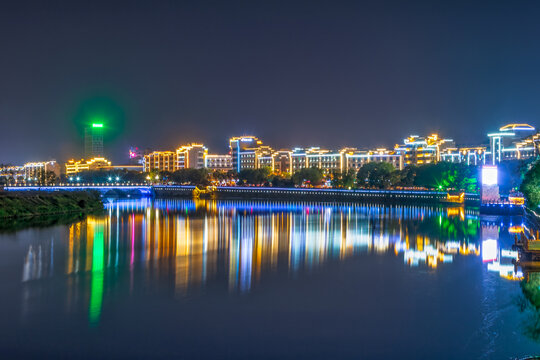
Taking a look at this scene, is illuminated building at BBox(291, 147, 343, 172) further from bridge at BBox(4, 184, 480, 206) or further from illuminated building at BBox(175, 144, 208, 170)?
bridge at BBox(4, 184, 480, 206)

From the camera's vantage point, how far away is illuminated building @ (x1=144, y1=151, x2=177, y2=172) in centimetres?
13775

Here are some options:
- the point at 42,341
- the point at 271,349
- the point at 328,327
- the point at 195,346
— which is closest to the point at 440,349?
the point at 328,327

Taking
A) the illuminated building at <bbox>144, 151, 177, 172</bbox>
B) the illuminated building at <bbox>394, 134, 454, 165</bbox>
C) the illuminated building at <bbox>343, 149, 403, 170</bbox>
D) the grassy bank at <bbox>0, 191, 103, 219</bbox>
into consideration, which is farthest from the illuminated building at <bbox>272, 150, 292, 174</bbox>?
the grassy bank at <bbox>0, 191, 103, 219</bbox>

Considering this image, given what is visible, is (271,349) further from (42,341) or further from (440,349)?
(42,341)

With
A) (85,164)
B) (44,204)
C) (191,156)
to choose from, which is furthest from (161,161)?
(44,204)

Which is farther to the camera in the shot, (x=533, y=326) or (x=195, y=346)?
(x=533, y=326)

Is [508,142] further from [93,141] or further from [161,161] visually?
[93,141]

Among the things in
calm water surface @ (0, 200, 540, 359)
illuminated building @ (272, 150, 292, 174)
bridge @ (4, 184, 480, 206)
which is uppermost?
illuminated building @ (272, 150, 292, 174)

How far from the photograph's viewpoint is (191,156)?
13250 centimetres

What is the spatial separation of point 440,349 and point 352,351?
171cm

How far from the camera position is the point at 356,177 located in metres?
87.8

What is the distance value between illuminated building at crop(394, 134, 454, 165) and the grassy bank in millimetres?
65820

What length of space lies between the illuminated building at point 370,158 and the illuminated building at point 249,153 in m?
17.9

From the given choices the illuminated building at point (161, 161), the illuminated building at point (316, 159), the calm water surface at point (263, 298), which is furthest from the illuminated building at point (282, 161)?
the calm water surface at point (263, 298)
